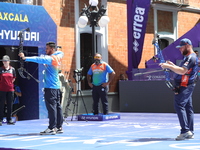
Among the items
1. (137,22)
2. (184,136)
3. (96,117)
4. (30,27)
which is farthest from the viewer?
(137,22)

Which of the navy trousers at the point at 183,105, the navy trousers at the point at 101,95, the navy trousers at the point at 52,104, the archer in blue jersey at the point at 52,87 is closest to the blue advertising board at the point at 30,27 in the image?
the navy trousers at the point at 101,95

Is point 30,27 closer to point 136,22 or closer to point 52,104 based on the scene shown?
point 136,22

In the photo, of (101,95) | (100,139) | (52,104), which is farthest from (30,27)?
(100,139)

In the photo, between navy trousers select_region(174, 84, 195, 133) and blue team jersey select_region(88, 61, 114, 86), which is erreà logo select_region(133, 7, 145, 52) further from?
navy trousers select_region(174, 84, 195, 133)

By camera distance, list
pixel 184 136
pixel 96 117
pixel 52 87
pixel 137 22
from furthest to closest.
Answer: pixel 137 22
pixel 96 117
pixel 52 87
pixel 184 136

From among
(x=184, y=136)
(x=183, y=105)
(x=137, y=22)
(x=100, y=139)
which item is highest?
(x=137, y=22)

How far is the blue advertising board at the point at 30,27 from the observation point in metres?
15.4

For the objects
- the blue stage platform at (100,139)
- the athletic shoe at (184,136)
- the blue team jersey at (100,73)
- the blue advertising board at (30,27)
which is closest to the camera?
the blue stage platform at (100,139)

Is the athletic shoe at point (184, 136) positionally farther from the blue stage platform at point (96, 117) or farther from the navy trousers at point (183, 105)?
the blue stage platform at point (96, 117)

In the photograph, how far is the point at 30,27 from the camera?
53.0ft

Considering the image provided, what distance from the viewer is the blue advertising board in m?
15.4

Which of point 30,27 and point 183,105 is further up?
point 30,27

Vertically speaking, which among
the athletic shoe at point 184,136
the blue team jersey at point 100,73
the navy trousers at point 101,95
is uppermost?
the blue team jersey at point 100,73

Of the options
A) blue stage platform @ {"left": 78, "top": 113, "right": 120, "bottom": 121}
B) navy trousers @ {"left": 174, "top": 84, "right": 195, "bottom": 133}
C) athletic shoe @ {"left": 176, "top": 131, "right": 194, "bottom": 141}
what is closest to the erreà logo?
blue stage platform @ {"left": 78, "top": 113, "right": 120, "bottom": 121}
